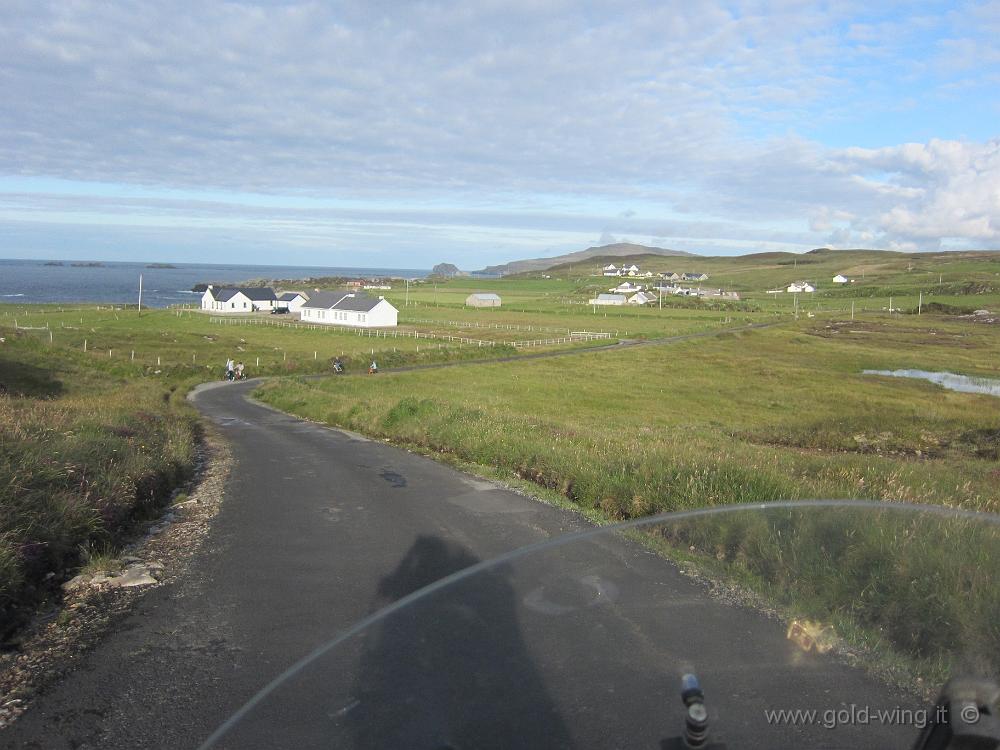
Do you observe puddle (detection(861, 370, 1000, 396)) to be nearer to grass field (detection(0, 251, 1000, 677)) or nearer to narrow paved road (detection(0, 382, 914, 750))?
grass field (detection(0, 251, 1000, 677))

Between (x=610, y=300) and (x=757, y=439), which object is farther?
(x=610, y=300)

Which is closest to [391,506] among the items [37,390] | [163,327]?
[37,390]

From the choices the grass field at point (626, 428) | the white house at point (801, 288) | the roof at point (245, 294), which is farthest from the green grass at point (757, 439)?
the white house at point (801, 288)

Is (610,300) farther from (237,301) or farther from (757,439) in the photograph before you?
(757,439)

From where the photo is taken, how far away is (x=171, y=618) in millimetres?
6254

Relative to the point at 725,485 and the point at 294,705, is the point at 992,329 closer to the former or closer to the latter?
the point at 725,485

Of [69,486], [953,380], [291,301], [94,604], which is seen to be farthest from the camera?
[291,301]

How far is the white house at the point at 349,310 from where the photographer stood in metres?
92.1

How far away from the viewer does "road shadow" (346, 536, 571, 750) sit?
2.35m

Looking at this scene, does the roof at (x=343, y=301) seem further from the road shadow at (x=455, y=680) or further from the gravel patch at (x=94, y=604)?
the road shadow at (x=455, y=680)

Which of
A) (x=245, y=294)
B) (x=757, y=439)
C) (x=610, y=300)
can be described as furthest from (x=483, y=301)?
(x=757, y=439)

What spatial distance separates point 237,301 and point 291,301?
1029 centimetres

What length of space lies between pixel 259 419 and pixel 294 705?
2374 centimetres

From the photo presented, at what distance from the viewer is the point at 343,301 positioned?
317 feet
